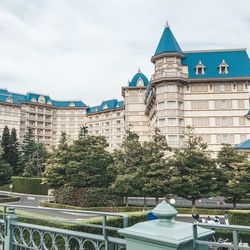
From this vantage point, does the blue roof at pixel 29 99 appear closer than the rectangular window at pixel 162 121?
No

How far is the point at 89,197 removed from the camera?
27.5 metres

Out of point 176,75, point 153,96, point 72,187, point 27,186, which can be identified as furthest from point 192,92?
point 27,186

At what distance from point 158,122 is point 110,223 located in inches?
1098

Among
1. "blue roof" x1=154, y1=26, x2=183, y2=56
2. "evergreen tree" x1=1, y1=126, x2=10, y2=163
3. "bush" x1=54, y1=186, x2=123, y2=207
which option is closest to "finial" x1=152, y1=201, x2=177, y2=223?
"bush" x1=54, y1=186, x2=123, y2=207

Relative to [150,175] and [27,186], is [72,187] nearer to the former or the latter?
[150,175]

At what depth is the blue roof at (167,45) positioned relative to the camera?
134 feet

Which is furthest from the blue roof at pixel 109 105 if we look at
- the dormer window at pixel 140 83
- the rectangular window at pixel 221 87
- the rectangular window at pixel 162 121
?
the rectangular window at pixel 221 87

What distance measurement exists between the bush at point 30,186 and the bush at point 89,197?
16.1 metres

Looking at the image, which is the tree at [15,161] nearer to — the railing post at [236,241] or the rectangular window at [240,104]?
the rectangular window at [240,104]

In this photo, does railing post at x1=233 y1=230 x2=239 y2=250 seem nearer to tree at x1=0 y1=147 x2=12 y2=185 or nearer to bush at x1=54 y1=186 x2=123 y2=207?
bush at x1=54 y1=186 x2=123 y2=207

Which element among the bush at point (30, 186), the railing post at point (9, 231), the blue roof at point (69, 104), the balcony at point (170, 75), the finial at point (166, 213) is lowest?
the bush at point (30, 186)

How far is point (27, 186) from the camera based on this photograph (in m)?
44.6

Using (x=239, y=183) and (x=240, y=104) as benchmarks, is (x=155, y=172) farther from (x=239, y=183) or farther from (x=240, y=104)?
(x=240, y=104)

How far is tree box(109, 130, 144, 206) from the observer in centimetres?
2636
